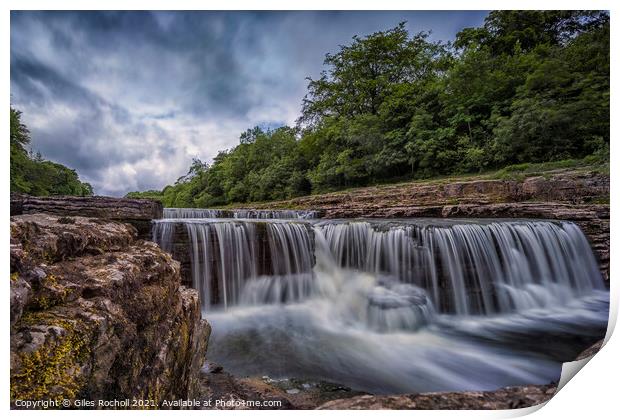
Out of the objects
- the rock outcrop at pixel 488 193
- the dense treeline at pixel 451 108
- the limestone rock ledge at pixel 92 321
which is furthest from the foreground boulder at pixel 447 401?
the rock outcrop at pixel 488 193

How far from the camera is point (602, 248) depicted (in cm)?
441

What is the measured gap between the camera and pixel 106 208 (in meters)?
2.97

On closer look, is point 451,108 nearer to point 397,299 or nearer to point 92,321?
point 397,299


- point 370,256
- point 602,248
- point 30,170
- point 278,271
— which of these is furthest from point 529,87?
point 30,170

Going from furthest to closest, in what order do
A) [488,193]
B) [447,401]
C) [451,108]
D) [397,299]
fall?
[451,108]
[488,193]
[397,299]
[447,401]

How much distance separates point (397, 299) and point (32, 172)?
4.12 m

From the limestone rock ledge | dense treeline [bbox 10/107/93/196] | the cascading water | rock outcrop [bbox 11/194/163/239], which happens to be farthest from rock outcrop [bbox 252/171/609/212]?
the limestone rock ledge

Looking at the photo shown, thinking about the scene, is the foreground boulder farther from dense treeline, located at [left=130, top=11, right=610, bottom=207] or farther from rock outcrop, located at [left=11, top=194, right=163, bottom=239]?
dense treeline, located at [left=130, top=11, right=610, bottom=207]

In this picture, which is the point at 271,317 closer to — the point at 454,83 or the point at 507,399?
the point at 507,399

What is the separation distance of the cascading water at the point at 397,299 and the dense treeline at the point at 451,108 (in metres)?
1.66

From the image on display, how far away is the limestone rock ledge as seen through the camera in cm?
103

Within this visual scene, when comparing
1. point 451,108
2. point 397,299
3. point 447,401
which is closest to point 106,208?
point 447,401

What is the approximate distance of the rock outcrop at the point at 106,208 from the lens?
2.55 m

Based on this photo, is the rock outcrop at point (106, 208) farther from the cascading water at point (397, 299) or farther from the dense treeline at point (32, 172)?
the cascading water at point (397, 299)
